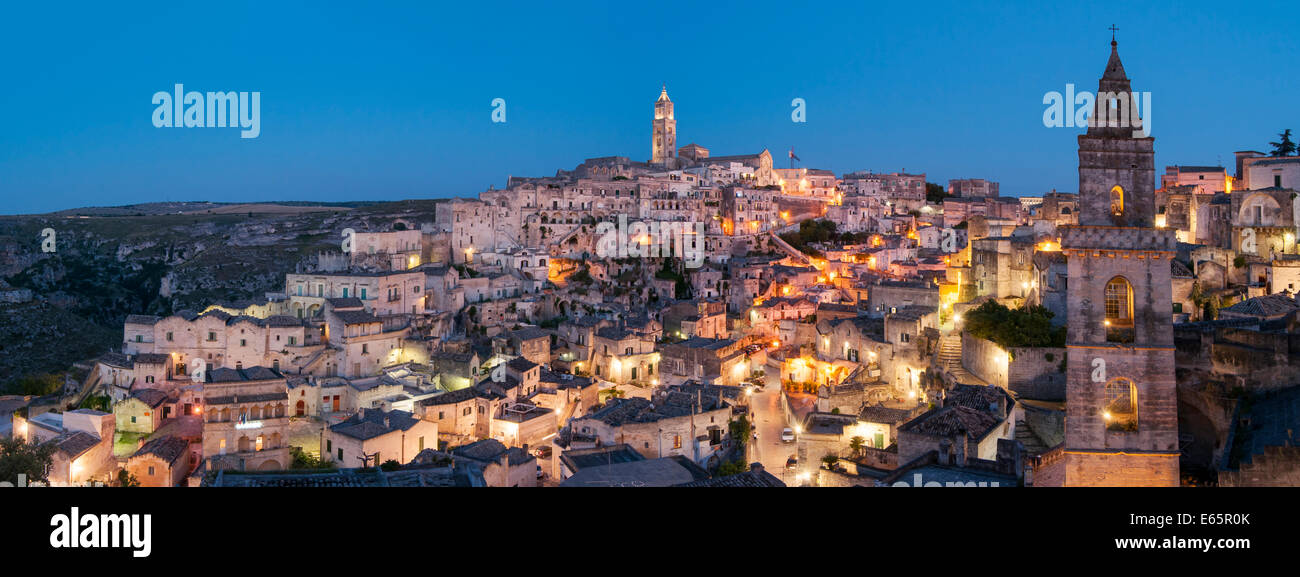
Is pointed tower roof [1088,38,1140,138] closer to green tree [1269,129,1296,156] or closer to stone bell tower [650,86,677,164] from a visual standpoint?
green tree [1269,129,1296,156]

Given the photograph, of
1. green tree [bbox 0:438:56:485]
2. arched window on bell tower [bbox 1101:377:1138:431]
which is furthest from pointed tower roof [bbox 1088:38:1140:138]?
green tree [bbox 0:438:56:485]

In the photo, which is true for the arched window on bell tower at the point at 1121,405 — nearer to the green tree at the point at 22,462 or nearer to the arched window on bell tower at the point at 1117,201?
the arched window on bell tower at the point at 1117,201

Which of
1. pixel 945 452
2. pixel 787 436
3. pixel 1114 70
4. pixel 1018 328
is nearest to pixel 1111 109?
pixel 1114 70

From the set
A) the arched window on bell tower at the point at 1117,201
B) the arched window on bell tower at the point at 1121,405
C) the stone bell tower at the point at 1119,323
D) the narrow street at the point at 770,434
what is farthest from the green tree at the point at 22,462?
the arched window on bell tower at the point at 1117,201
